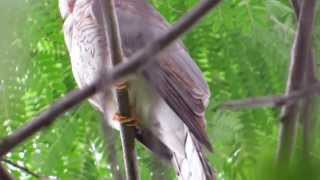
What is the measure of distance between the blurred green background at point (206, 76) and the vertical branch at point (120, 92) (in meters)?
0.12

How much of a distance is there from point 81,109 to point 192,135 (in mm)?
359

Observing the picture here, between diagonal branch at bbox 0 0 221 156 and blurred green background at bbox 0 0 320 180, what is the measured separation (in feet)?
4.13

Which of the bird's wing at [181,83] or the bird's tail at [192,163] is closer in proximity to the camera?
the bird's tail at [192,163]

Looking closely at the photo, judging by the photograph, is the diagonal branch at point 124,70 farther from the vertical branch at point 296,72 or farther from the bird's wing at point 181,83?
the bird's wing at point 181,83

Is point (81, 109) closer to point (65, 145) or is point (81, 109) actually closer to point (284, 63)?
point (65, 145)

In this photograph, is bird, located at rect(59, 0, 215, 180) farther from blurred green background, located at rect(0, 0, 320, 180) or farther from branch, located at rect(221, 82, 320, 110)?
branch, located at rect(221, 82, 320, 110)

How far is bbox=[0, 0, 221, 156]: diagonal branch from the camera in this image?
78 cm

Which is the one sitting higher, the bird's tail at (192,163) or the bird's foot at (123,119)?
the bird's foot at (123,119)

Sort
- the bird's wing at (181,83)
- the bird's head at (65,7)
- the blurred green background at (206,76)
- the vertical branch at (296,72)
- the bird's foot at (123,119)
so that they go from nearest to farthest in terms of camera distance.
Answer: the vertical branch at (296,72) → the bird's foot at (123,119) → the blurred green background at (206,76) → the bird's wing at (181,83) → the bird's head at (65,7)

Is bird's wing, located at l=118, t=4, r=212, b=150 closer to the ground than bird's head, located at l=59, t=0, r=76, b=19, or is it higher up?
closer to the ground

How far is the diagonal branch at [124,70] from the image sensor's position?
0.78m

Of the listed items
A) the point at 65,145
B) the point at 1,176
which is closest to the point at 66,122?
the point at 65,145

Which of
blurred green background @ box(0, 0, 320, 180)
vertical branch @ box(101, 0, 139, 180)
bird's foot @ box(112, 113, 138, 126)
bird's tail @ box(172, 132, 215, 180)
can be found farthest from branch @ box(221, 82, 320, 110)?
bird's tail @ box(172, 132, 215, 180)

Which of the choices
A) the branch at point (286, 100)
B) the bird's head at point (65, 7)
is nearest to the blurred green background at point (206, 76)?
the bird's head at point (65, 7)
